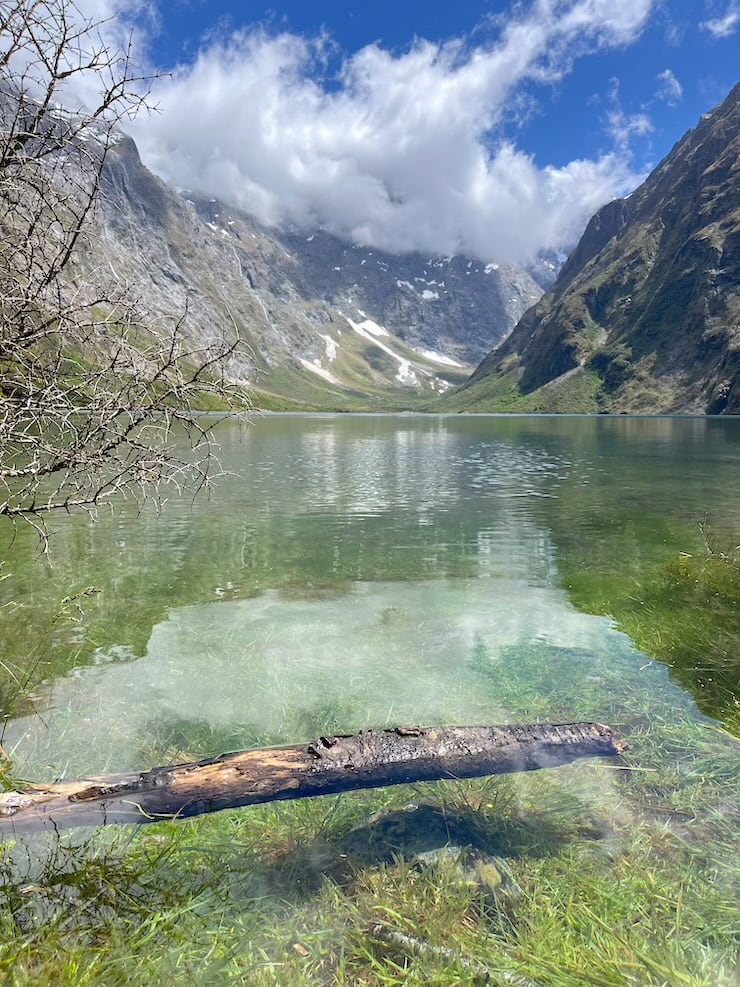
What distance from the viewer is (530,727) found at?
9.63m

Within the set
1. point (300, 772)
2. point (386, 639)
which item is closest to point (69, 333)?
point (300, 772)

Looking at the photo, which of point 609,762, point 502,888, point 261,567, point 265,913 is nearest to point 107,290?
point 265,913

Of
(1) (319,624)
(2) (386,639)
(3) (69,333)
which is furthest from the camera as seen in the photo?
(1) (319,624)

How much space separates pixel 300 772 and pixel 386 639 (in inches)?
323

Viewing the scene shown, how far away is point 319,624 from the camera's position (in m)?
17.5

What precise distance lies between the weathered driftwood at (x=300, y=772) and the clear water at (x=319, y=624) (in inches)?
86.2

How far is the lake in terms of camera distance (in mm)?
10117

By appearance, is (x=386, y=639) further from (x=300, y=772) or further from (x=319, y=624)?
(x=300, y=772)

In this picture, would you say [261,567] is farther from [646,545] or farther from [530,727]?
[646,545]

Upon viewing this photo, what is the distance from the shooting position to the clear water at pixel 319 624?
11.6m

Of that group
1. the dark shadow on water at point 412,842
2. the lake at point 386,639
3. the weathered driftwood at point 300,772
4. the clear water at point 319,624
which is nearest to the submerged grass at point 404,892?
the dark shadow on water at point 412,842

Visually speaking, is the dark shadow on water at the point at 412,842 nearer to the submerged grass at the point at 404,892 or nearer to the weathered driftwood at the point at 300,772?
the submerged grass at the point at 404,892

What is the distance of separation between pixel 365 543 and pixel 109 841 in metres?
21.7

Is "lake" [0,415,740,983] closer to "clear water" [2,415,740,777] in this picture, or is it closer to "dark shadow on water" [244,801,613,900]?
"clear water" [2,415,740,777]
